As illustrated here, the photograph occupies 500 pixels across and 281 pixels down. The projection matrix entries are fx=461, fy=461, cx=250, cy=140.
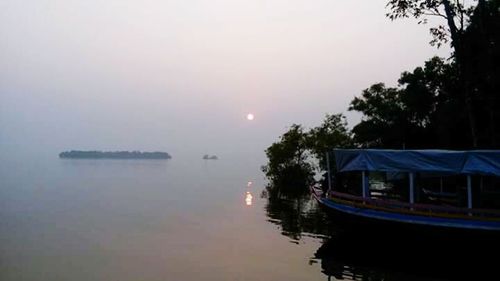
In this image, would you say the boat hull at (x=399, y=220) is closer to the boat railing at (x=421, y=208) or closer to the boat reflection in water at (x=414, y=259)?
the boat railing at (x=421, y=208)

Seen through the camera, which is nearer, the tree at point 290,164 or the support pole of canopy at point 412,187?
the support pole of canopy at point 412,187

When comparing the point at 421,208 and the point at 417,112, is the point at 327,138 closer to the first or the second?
the point at 417,112

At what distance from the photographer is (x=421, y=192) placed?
16.9m

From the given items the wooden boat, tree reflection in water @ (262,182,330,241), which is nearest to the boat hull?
the wooden boat

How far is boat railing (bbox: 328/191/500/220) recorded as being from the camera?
14.2 m

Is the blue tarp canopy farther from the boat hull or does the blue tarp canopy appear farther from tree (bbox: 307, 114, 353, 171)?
tree (bbox: 307, 114, 353, 171)

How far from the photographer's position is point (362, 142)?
37406mm

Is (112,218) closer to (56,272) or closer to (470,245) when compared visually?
(56,272)

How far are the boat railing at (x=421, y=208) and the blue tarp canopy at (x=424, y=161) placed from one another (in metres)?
1.13

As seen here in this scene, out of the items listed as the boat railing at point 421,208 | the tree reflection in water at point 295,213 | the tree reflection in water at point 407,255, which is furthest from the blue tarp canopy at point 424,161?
the tree reflection in water at point 295,213

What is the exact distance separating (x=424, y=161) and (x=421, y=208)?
1.58m

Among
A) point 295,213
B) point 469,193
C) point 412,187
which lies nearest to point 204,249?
point 412,187

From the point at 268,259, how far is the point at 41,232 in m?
12.3

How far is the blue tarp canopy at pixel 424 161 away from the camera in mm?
14359
